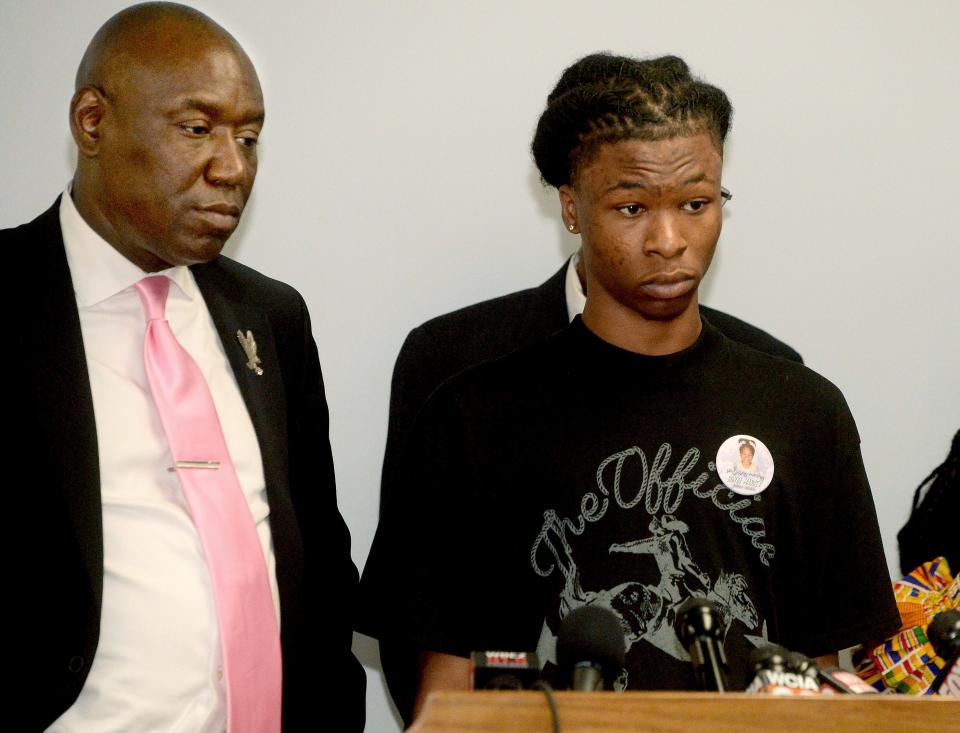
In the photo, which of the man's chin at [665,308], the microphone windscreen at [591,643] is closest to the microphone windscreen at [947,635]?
the microphone windscreen at [591,643]

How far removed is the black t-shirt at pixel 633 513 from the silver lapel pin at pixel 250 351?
31 cm

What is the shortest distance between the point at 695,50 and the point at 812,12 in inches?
13.6

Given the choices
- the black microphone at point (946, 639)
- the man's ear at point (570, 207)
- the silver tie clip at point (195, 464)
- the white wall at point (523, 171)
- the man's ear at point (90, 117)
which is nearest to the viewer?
the black microphone at point (946, 639)

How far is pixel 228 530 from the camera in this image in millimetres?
1836

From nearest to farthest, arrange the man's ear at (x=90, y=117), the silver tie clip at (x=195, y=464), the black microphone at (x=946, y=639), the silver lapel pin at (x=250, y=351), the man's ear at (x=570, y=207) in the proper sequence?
the black microphone at (x=946, y=639)
the silver tie clip at (x=195, y=464)
the man's ear at (x=90, y=117)
the silver lapel pin at (x=250, y=351)
the man's ear at (x=570, y=207)

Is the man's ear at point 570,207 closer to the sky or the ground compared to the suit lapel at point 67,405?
closer to the sky

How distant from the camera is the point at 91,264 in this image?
76.0 inches

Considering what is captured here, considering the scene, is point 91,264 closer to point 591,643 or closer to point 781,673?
point 591,643

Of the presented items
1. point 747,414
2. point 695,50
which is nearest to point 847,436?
point 747,414

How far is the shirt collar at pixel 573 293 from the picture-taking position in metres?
2.72

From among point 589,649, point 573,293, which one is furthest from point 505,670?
point 573,293

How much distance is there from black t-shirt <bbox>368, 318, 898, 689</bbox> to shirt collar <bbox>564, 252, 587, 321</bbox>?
0.52 metres

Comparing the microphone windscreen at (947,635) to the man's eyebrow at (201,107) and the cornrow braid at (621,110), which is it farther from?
the man's eyebrow at (201,107)

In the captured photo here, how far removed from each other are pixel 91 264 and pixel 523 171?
4.97 ft
